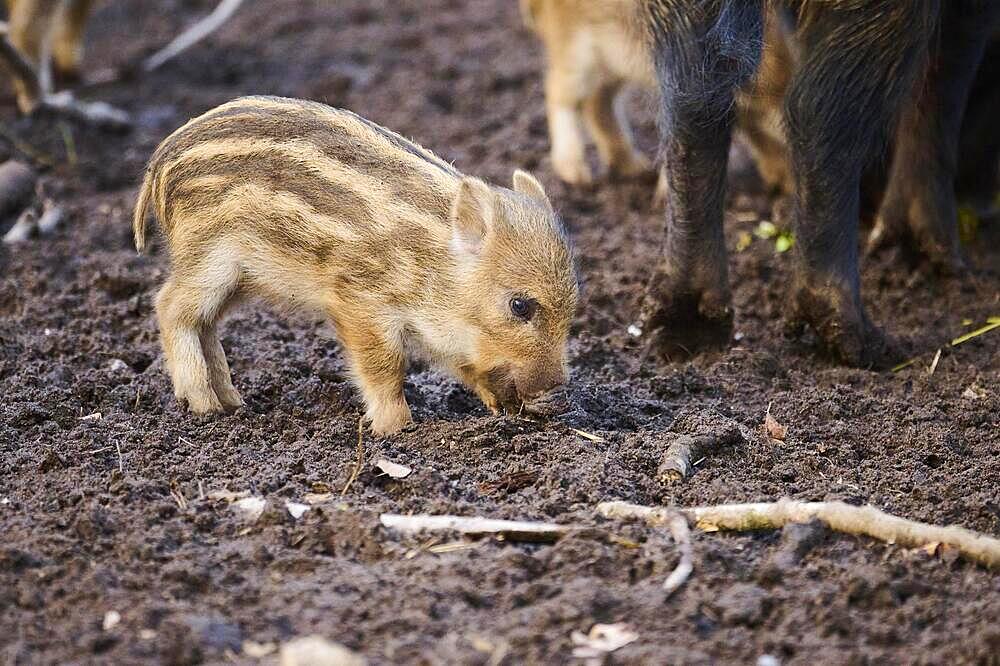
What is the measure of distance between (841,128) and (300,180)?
5.24 feet

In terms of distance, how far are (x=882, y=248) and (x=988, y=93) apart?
2.54 ft

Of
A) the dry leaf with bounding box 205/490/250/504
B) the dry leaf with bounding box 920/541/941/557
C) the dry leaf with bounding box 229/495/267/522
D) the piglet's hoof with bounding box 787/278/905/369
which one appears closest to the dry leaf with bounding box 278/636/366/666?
the dry leaf with bounding box 229/495/267/522

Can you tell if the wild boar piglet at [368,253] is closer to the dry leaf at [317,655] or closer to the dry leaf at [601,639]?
the dry leaf at [601,639]

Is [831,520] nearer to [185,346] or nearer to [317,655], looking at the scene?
[317,655]

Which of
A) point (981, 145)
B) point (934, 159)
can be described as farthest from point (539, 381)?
point (981, 145)

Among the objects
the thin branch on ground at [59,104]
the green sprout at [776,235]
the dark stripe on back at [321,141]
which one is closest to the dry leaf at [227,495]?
the dark stripe on back at [321,141]

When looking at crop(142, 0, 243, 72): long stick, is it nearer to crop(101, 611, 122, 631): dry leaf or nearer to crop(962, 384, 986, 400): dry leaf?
crop(962, 384, 986, 400): dry leaf

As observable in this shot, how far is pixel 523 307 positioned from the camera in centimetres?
398

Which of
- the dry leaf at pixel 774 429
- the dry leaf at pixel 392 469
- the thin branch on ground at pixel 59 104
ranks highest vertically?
the thin branch on ground at pixel 59 104

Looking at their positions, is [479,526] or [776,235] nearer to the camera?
[479,526]

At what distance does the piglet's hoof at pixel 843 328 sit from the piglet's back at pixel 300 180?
1.21m

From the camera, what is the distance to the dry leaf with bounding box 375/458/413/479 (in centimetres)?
364

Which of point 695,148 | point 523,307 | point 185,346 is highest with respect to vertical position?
point 695,148

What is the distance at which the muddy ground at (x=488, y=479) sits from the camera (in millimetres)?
2893
